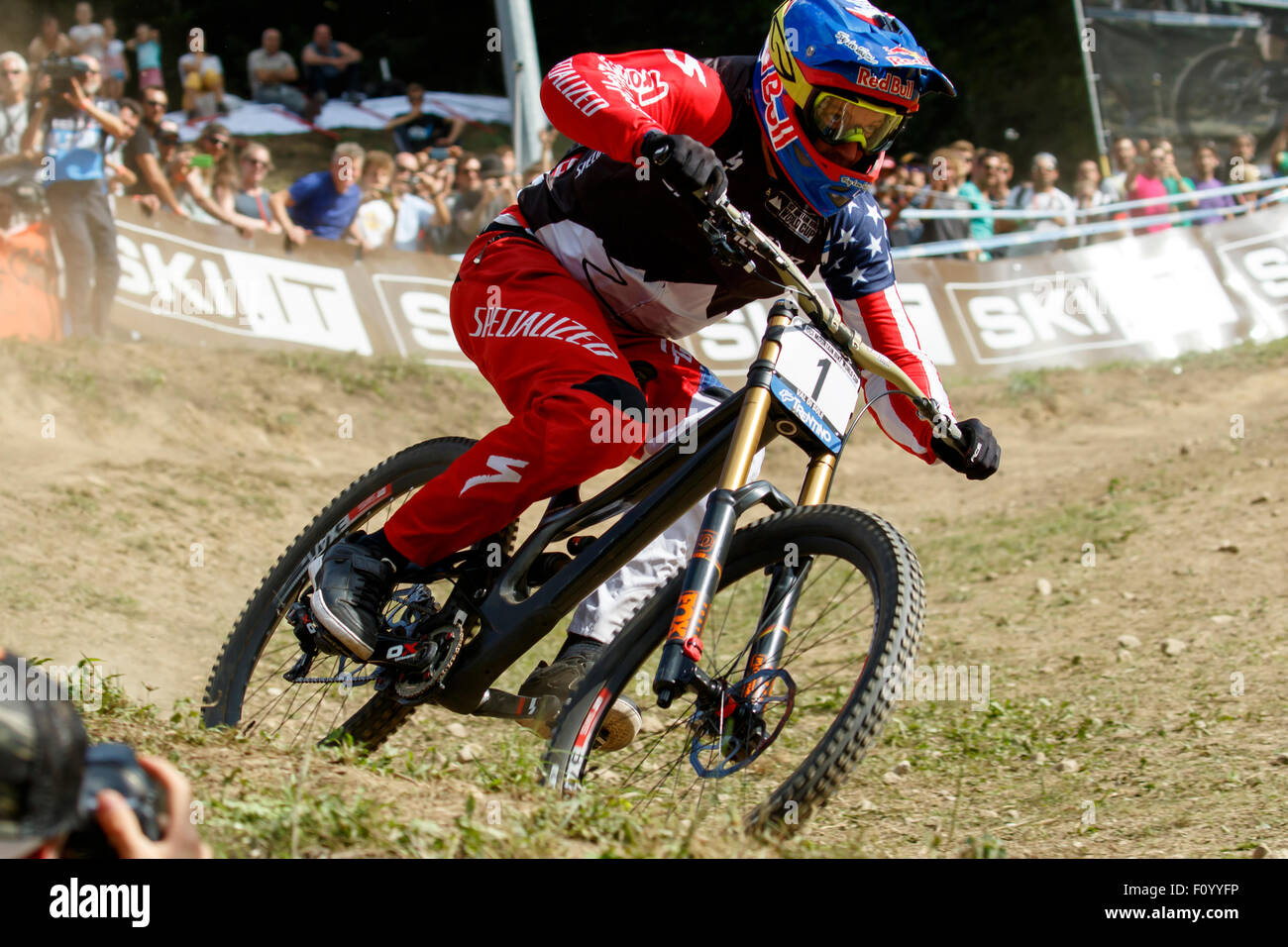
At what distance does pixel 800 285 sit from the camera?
3.24 metres

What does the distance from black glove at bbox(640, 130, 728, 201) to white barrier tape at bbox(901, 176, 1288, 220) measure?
10.5m

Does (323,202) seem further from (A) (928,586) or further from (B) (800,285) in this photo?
(B) (800,285)

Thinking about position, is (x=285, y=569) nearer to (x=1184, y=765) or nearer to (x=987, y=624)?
(x=1184, y=765)

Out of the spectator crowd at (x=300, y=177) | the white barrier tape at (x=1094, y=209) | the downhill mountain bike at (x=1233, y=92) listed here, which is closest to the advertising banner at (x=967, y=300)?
the spectator crowd at (x=300, y=177)

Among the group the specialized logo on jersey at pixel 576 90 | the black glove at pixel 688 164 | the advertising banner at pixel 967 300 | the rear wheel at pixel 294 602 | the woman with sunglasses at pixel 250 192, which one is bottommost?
the advertising banner at pixel 967 300

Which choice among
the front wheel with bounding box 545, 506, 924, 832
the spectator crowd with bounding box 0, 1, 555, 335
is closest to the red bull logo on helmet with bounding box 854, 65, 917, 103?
the front wheel with bounding box 545, 506, 924, 832

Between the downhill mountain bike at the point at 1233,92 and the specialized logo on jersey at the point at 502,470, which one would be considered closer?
the specialized logo on jersey at the point at 502,470

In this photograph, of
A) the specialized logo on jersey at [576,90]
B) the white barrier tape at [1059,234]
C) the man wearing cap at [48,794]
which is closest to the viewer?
the man wearing cap at [48,794]

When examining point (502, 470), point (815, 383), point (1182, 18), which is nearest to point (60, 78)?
point (502, 470)

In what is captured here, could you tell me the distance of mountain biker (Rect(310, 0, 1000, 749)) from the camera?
3361mm

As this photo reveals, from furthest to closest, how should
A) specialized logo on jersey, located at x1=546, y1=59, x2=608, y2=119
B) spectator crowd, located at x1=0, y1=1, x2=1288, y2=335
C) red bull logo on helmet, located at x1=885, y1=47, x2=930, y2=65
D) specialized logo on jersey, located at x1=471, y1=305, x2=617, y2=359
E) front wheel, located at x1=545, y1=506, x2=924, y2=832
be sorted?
1. spectator crowd, located at x1=0, y1=1, x2=1288, y2=335
2. specialized logo on jersey, located at x1=471, y1=305, x2=617, y2=359
3. specialized logo on jersey, located at x1=546, y1=59, x2=608, y2=119
4. red bull logo on helmet, located at x1=885, y1=47, x2=930, y2=65
5. front wheel, located at x1=545, y1=506, x2=924, y2=832

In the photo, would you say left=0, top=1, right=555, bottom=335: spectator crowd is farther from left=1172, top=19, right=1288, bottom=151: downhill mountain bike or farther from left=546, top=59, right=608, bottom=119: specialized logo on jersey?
left=1172, top=19, right=1288, bottom=151: downhill mountain bike

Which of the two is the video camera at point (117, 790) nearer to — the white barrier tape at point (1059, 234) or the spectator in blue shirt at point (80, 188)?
the spectator in blue shirt at point (80, 188)

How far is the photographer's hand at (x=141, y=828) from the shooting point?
1.62 metres
